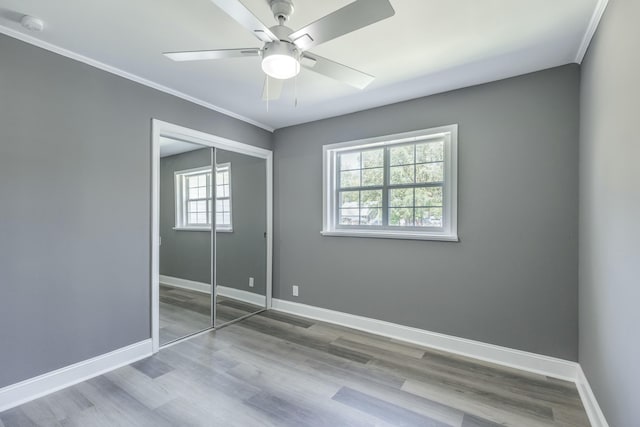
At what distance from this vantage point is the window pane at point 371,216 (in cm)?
341

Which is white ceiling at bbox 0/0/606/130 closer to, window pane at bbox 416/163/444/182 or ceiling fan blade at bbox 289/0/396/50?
ceiling fan blade at bbox 289/0/396/50

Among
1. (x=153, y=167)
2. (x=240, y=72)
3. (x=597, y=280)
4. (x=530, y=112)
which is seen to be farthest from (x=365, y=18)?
(x=153, y=167)

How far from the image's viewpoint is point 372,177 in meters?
3.46

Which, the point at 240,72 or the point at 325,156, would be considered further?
the point at 325,156

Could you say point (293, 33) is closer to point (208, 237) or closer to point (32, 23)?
point (32, 23)

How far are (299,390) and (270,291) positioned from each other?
1.97m

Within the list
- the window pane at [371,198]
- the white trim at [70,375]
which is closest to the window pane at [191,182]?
the white trim at [70,375]

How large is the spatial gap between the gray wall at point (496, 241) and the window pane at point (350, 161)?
26 cm

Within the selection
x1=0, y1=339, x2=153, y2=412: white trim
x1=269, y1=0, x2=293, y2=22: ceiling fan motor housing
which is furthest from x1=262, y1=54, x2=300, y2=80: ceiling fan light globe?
x1=0, y1=339, x2=153, y2=412: white trim

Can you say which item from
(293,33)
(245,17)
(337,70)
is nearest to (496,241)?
(337,70)

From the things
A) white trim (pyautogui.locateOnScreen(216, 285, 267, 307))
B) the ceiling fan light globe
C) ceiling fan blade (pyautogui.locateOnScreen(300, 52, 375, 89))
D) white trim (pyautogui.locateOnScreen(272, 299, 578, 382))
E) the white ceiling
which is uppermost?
the white ceiling

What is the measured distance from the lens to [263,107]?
11.1 feet

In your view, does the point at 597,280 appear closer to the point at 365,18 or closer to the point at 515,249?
the point at 515,249

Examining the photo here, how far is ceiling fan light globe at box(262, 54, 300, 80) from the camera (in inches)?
60.4
